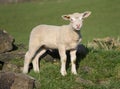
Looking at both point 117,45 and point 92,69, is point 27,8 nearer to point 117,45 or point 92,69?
point 117,45

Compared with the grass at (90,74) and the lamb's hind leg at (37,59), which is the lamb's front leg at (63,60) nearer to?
the grass at (90,74)

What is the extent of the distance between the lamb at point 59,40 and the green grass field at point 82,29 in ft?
1.27

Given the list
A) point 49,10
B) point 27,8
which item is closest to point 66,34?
point 49,10

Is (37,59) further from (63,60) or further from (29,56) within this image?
(63,60)

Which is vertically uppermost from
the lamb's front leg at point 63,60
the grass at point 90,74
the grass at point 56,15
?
the lamb's front leg at point 63,60

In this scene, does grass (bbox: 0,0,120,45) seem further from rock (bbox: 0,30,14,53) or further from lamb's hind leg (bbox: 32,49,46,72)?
lamb's hind leg (bbox: 32,49,46,72)

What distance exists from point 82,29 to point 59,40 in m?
19.1

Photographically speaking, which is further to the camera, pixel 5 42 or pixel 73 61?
pixel 5 42

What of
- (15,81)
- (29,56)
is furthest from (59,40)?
(15,81)

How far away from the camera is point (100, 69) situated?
12.1m

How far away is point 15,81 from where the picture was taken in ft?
32.4

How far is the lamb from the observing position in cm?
1136

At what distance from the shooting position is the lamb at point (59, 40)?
11.4 metres

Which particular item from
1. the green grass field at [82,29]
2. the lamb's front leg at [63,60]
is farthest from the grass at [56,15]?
the lamb's front leg at [63,60]
